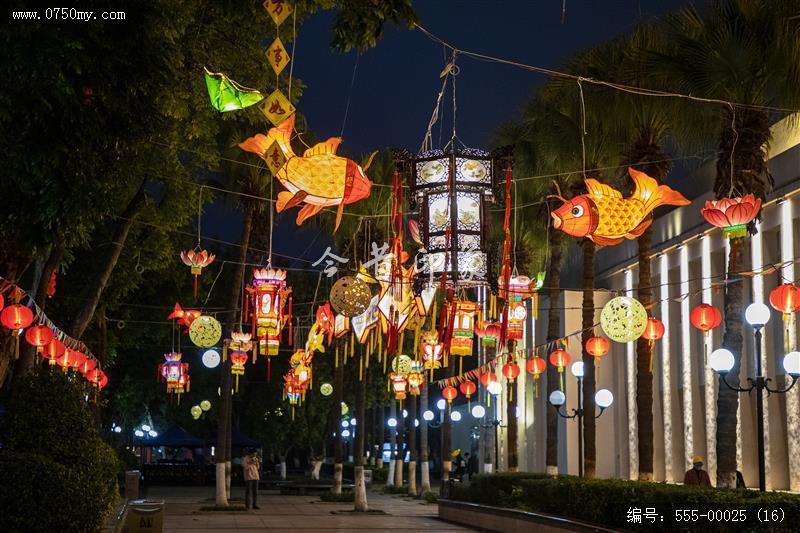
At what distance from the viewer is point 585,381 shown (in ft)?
75.0

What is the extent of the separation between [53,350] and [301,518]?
8.98 meters

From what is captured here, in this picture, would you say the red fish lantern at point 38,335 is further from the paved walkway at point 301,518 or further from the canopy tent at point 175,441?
the canopy tent at point 175,441

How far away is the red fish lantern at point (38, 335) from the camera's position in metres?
18.8

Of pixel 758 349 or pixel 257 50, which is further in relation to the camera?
pixel 257 50

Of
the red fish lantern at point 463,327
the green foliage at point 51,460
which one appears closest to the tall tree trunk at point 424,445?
the red fish lantern at point 463,327

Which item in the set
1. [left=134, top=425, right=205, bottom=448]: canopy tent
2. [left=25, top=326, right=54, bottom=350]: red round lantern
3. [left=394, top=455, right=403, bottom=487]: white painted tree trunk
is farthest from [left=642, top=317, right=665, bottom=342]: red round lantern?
[left=134, top=425, right=205, bottom=448]: canopy tent

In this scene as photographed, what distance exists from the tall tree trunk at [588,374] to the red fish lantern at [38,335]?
10.8 meters

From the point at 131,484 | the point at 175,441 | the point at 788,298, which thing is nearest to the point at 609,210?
the point at 788,298

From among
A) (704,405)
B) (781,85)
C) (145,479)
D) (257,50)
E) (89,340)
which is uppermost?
(257,50)

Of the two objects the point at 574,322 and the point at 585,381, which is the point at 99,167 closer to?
the point at 585,381

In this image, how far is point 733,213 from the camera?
14.0 metres

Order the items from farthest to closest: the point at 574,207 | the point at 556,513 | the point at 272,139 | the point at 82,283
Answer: the point at 82,283 → the point at 556,513 → the point at 574,207 → the point at 272,139

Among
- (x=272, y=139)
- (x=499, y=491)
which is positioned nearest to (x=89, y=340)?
(x=499, y=491)

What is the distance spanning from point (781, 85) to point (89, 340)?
951 inches
